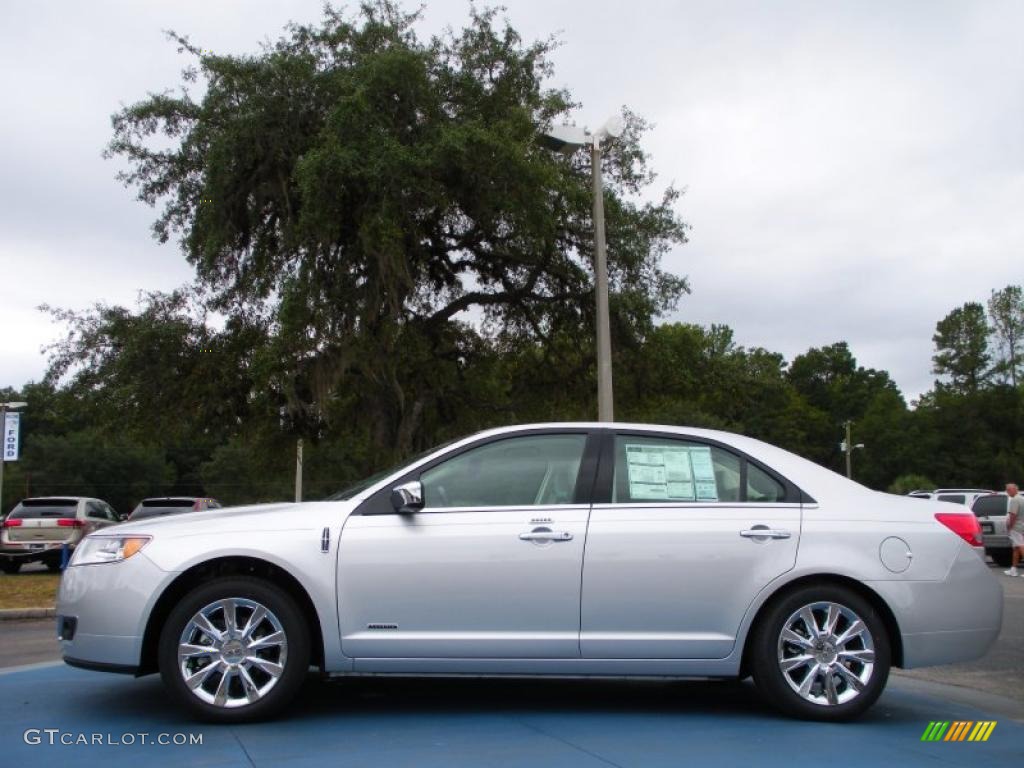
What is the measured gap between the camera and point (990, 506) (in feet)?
74.9

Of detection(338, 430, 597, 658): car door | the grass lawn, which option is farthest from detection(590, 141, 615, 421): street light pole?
detection(338, 430, 597, 658): car door

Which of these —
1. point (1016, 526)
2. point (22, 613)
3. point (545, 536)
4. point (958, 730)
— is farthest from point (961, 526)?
point (1016, 526)

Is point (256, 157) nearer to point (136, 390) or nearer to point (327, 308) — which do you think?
point (327, 308)

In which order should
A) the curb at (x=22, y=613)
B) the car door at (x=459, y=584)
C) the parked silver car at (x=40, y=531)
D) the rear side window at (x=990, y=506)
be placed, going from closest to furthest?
the car door at (x=459, y=584), the curb at (x=22, y=613), the parked silver car at (x=40, y=531), the rear side window at (x=990, y=506)

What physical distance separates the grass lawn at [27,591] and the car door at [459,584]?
8.03 metres

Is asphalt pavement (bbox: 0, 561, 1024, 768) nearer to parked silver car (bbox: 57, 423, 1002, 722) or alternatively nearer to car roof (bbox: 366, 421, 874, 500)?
parked silver car (bbox: 57, 423, 1002, 722)

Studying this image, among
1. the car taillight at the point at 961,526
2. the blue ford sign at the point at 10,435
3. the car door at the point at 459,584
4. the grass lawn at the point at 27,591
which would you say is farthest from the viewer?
the blue ford sign at the point at 10,435

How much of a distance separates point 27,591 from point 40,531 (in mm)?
5878

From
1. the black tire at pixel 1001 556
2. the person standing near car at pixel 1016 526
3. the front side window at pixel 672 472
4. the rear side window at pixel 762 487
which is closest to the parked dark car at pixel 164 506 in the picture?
the person standing near car at pixel 1016 526

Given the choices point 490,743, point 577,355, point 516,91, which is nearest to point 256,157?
point 516,91

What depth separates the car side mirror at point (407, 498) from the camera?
543 cm

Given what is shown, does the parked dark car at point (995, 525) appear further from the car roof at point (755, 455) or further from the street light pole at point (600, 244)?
the car roof at point (755, 455)

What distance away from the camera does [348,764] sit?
460 cm

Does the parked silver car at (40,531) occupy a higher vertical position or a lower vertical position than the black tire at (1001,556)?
higher
